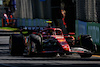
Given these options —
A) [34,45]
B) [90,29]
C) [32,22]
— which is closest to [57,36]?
[34,45]

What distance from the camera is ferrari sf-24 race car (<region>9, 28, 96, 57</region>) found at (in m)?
12.1

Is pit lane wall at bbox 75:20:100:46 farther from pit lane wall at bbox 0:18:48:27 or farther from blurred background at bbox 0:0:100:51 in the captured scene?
pit lane wall at bbox 0:18:48:27

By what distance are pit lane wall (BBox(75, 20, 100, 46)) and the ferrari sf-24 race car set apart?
2.53 metres

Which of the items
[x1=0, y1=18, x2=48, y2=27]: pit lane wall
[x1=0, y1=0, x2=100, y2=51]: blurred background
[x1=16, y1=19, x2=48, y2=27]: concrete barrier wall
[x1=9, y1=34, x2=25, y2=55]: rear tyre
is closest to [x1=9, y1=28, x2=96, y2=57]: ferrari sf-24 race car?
[x1=9, y1=34, x2=25, y2=55]: rear tyre

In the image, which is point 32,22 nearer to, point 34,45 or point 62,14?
point 62,14

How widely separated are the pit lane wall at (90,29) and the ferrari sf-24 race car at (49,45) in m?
2.53

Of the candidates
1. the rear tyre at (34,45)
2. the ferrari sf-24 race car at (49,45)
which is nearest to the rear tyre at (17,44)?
the ferrari sf-24 race car at (49,45)

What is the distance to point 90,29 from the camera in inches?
682

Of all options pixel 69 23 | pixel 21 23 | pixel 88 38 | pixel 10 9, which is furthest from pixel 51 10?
pixel 88 38

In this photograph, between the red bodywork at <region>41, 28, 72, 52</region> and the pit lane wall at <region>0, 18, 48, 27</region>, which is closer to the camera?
the red bodywork at <region>41, 28, 72, 52</region>

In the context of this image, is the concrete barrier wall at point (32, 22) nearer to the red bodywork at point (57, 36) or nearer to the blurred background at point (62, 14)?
the blurred background at point (62, 14)

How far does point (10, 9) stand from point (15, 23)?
14.2 m

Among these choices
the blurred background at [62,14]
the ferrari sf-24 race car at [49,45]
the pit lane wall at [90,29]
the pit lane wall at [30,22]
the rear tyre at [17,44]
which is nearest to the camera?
the ferrari sf-24 race car at [49,45]

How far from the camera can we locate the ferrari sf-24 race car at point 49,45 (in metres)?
12.1
